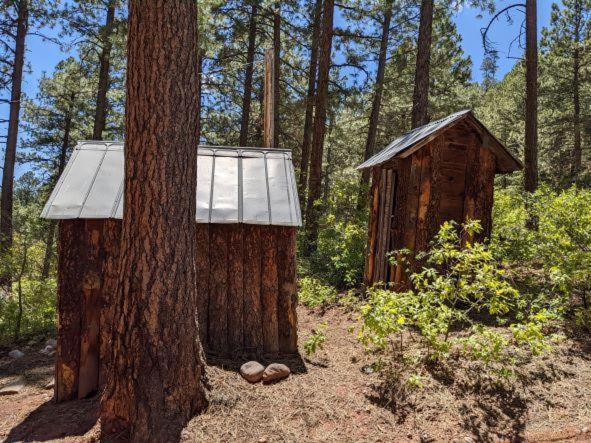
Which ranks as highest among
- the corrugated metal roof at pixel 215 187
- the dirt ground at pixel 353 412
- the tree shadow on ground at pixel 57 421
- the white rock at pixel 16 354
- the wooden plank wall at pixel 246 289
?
the corrugated metal roof at pixel 215 187

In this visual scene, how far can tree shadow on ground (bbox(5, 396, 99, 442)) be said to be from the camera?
362cm

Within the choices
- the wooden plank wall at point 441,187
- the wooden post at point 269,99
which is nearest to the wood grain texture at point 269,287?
the wooden plank wall at point 441,187

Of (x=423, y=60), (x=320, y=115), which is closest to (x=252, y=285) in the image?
(x=320, y=115)

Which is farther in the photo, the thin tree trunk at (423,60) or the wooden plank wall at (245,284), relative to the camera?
the thin tree trunk at (423,60)

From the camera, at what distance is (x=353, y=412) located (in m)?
3.80

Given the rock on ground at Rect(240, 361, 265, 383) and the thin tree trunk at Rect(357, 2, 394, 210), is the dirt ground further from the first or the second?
the thin tree trunk at Rect(357, 2, 394, 210)

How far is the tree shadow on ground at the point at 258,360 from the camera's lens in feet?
14.7

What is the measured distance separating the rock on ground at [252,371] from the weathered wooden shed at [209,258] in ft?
1.27

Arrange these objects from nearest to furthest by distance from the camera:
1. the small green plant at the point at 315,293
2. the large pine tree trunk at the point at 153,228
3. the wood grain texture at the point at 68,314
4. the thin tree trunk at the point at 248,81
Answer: the large pine tree trunk at the point at 153,228, the wood grain texture at the point at 68,314, the small green plant at the point at 315,293, the thin tree trunk at the point at 248,81

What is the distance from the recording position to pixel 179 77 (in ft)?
10.7

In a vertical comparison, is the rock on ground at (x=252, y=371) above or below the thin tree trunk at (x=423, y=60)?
below

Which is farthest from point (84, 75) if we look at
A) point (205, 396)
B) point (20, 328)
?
point (205, 396)

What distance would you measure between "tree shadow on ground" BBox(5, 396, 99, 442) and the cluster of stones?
4.83 ft

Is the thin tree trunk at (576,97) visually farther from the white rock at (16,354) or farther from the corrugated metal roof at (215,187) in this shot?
the white rock at (16,354)
